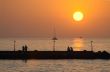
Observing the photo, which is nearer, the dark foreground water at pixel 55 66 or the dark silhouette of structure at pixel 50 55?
the dark foreground water at pixel 55 66

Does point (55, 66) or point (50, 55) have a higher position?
point (50, 55)

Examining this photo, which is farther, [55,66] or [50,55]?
[50,55]

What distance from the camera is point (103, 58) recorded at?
99.9 meters

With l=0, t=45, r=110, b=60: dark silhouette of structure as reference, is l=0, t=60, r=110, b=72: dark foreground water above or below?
below

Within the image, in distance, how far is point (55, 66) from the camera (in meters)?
86.9

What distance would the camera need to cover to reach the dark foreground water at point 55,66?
7975cm

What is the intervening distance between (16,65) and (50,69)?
9.01 meters

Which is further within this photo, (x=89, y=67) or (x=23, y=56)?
(x=23, y=56)

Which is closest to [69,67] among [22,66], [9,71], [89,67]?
[89,67]

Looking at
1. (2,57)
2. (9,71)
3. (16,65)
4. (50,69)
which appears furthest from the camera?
(2,57)

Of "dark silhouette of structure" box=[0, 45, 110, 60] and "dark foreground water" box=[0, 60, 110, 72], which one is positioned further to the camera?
"dark silhouette of structure" box=[0, 45, 110, 60]

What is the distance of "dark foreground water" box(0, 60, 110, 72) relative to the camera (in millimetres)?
79750

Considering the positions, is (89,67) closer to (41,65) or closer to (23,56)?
(41,65)

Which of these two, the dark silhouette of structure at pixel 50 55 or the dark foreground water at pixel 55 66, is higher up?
the dark silhouette of structure at pixel 50 55
